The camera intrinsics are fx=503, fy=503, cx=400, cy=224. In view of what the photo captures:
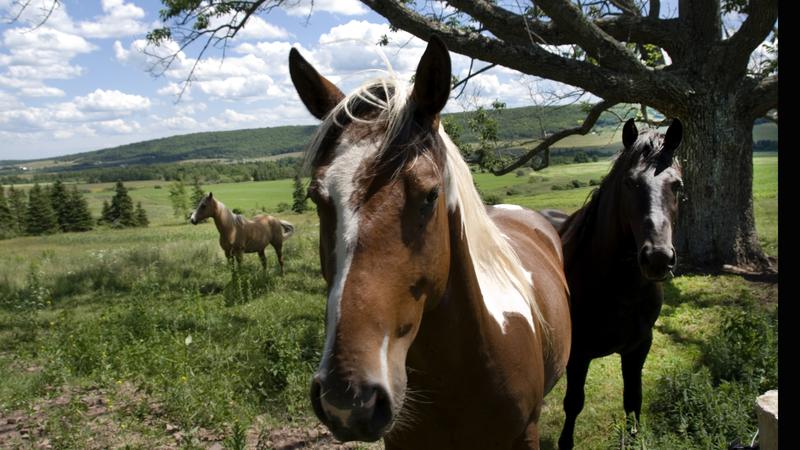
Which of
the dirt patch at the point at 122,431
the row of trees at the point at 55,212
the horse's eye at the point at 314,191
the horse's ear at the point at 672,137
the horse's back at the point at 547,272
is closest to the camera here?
the horse's eye at the point at 314,191

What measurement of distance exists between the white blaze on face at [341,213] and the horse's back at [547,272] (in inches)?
62.5

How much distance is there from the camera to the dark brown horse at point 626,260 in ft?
10.6

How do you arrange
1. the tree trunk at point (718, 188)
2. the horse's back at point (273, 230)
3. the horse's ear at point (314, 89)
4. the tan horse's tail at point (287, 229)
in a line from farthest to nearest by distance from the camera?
the tan horse's tail at point (287, 229)
the horse's back at point (273, 230)
the tree trunk at point (718, 188)
the horse's ear at point (314, 89)

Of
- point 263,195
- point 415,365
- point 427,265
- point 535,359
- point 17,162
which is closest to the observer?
point 427,265

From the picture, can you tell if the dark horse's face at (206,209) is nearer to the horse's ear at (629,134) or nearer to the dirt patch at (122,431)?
the dirt patch at (122,431)

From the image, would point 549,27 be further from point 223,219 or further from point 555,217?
point 223,219

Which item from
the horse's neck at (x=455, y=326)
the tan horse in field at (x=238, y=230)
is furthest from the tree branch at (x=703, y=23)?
the tan horse in field at (x=238, y=230)

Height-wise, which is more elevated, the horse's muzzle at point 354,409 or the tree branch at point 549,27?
the tree branch at point 549,27

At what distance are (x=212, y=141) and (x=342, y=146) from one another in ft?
478

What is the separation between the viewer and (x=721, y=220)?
322 inches

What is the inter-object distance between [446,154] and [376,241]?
46 cm

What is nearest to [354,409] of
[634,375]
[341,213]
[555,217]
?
[341,213]

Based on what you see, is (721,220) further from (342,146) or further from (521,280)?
(342,146)

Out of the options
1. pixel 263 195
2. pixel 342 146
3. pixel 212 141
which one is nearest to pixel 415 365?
pixel 342 146
